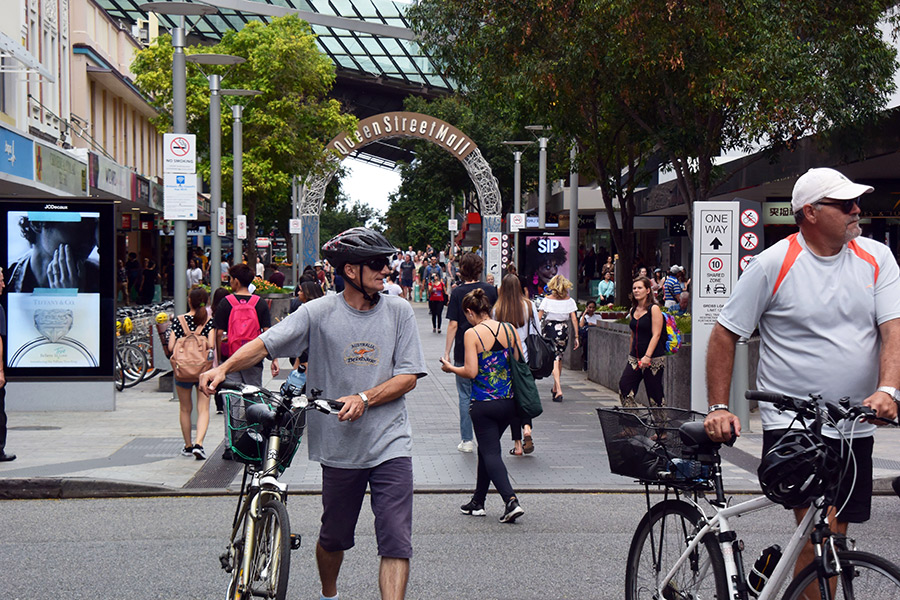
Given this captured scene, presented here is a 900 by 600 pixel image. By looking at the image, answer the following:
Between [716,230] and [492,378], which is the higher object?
[716,230]

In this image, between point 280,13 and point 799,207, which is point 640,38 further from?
point 280,13

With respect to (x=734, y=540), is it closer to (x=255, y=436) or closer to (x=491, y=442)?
(x=255, y=436)

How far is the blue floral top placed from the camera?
7.98 metres

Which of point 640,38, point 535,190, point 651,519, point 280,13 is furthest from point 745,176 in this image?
point 280,13

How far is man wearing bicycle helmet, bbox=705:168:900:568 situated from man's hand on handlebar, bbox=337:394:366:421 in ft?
4.49

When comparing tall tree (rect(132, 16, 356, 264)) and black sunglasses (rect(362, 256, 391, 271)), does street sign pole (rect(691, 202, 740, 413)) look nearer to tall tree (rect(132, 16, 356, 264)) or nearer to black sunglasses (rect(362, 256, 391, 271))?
black sunglasses (rect(362, 256, 391, 271))

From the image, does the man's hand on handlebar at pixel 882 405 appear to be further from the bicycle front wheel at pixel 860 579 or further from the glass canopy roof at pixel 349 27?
the glass canopy roof at pixel 349 27

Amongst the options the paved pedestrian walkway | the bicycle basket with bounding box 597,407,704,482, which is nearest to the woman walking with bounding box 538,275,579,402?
the paved pedestrian walkway

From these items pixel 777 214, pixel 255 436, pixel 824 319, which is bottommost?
pixel 255 436

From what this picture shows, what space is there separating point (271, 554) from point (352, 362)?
844mm

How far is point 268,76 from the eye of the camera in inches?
1560

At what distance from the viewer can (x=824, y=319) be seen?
3965mm

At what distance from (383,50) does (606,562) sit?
60.9 metres

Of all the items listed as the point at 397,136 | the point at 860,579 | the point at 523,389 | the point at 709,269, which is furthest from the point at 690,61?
the point at 397,136
